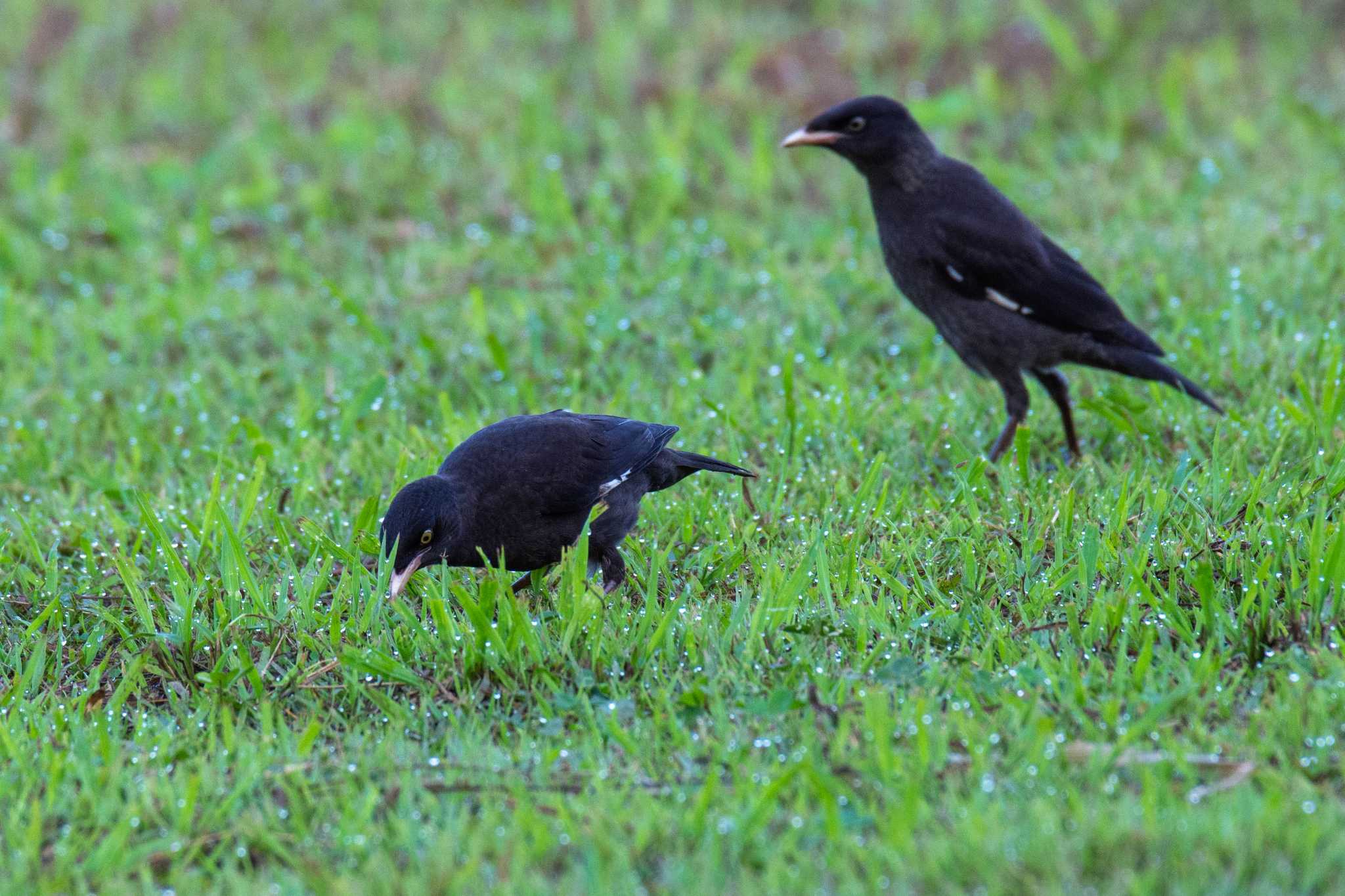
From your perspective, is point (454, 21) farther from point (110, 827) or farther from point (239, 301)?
point (110, 827)

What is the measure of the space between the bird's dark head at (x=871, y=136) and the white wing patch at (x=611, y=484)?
1.99 meters

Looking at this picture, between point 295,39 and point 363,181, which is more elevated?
point 295,39

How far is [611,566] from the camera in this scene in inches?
205

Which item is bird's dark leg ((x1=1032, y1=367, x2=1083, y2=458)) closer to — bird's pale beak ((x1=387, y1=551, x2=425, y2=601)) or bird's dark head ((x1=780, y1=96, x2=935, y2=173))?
bird's dark head ((x1=780, y1=96, x2=935, y2=173))

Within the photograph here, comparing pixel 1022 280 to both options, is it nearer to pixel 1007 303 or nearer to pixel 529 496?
pixel 1007 303

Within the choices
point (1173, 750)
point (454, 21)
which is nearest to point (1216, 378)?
point (1173, 750)

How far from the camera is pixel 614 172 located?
9.52 m

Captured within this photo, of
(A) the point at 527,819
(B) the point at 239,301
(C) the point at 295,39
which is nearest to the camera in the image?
(A) the point at 527,819

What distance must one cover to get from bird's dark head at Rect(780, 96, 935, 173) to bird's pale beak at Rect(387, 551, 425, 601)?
2666 millimetres

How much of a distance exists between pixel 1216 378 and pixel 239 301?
5.07 metres

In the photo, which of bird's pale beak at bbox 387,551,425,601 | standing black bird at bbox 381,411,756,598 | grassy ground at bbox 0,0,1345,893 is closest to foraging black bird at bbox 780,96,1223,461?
grassy ground at bbox 0,0,1345,893

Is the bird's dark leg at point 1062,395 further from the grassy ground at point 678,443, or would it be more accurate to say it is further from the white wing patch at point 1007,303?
the white wing patch at point 1007,303

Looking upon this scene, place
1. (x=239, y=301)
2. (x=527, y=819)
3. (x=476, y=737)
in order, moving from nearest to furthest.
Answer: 1. (x=527, y=819)
2. (x=476, y=737)
3. (x=239, y=301)

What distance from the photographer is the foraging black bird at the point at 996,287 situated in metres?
6.10
